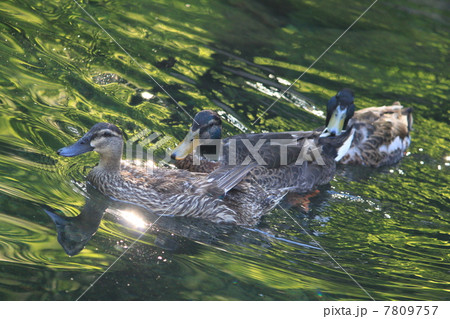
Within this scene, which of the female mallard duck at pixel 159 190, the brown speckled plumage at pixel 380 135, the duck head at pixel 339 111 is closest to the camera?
the female mallard duck at pixel 159 190

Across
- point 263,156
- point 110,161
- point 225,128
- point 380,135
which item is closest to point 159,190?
point 110,161

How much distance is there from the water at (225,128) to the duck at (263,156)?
312 millimetres

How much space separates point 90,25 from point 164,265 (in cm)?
613

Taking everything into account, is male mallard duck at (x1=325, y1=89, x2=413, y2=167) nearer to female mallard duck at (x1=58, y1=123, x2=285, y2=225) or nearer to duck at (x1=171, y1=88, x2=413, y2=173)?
duck at (x1=171, y1=88, x2=413, y2=173)

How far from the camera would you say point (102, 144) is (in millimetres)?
7047

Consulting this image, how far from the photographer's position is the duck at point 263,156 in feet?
26.6

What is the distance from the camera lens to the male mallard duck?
30.7 feet

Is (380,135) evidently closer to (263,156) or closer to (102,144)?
(263,156)

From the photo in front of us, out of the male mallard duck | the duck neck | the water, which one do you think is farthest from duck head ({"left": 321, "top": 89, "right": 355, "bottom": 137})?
the duck neck

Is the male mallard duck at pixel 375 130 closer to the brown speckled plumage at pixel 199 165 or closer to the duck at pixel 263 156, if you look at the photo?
the duck at pixel 263 156

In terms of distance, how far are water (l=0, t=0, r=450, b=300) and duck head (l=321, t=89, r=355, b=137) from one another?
24.0 inches

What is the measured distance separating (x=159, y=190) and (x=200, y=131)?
126 centimetres

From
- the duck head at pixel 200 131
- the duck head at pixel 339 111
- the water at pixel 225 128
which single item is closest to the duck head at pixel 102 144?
the water at pixel 225 128

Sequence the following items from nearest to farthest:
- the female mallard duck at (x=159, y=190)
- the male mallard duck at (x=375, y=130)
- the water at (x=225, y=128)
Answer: the water at (x=225, y=128) → the female mallard duck at (x=159, y=190) → the male mallard duck at (x=375, y=130)
